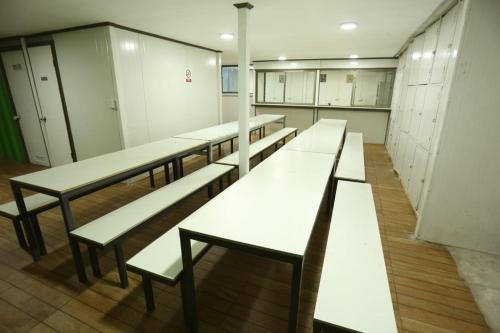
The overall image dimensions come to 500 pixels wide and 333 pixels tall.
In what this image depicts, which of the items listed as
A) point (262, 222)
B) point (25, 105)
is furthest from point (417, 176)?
point (25, 105)

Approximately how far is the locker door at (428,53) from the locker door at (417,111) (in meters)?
0.13

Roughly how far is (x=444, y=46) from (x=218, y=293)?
3.24 meters

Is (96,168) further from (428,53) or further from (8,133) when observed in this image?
(8,133)

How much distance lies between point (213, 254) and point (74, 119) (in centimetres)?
347

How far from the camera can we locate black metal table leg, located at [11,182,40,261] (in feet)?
6.64

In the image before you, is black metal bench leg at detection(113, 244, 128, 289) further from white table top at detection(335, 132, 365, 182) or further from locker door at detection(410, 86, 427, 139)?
locker door at detection(410, 86, 427, 139)

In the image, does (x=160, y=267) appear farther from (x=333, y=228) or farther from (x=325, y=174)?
(x=325, y=174)

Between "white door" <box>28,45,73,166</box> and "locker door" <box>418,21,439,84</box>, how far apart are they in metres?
5.42

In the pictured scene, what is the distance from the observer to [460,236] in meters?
2.40

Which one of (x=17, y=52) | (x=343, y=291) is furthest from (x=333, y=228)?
(x=17, y=52)

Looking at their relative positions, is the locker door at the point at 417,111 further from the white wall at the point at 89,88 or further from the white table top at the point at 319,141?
the white wall at the point at 89,88

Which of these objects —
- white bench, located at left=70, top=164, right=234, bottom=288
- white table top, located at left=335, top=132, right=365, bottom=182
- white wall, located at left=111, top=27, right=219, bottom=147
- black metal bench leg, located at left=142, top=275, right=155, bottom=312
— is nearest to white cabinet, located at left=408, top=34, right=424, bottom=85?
white table top, located at left=335, top=132, right=365, bottom=182

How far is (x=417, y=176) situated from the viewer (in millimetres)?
3027

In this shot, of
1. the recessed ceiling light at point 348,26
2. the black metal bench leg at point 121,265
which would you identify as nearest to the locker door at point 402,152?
the recessed ceiling light at point 348,26
